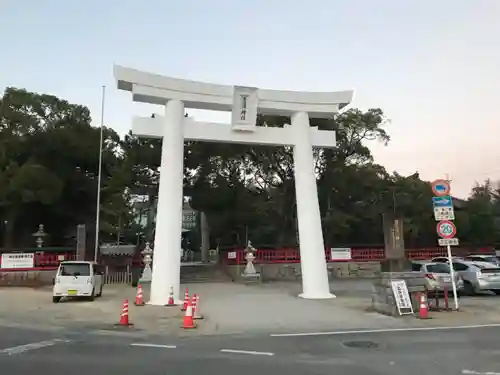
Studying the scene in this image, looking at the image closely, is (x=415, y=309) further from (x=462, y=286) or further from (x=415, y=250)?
(x=415, y=250)

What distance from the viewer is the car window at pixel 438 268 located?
21.0 m

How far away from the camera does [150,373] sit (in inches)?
290

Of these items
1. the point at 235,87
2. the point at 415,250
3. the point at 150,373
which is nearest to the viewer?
the point at 150,373

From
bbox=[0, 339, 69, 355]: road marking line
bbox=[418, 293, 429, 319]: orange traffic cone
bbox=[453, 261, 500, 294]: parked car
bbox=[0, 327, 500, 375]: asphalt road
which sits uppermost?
bbox=[453, 261, 500, 294]: parked car

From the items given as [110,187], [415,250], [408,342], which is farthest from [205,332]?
[415,250]

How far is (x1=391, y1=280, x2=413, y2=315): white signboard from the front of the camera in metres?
15.0

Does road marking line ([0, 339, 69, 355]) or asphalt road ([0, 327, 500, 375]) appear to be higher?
road marking line ([0, 339, 69, 355])

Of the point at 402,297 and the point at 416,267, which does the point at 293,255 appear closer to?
the point at 416,267

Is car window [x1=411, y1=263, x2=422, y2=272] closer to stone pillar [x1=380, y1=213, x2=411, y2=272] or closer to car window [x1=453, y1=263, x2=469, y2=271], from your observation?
car window [x1=453, y1=263, x2=469, y2=271]

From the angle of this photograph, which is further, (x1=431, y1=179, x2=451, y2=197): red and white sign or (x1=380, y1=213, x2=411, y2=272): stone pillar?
(x1=380, y1=213, x2=411, y2=272): stone pillar

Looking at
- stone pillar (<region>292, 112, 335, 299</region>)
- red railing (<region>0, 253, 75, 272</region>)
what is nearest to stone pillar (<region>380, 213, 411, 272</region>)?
stone pillar (<region>292, 112, 335, 299</region>)

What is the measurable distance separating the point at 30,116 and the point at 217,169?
1291 cm

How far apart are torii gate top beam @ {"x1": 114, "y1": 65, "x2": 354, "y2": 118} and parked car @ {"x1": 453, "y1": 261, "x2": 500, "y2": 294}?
9.10 meters

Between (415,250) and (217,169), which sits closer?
(217,169)
